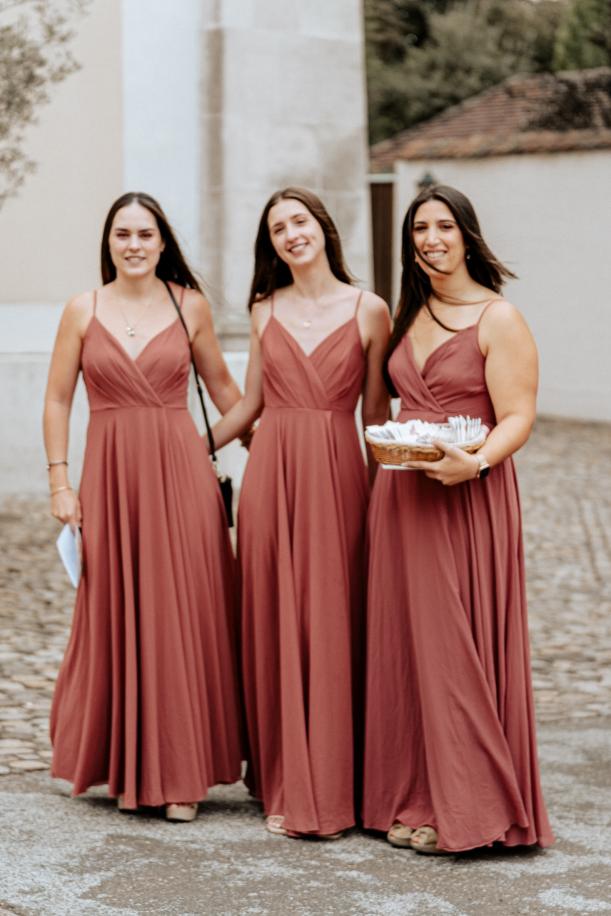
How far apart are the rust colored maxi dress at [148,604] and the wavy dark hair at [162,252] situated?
23 centimetres

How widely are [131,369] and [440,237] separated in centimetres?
111

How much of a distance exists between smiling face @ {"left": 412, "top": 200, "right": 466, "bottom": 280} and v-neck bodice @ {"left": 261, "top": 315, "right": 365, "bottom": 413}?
1.33 feet

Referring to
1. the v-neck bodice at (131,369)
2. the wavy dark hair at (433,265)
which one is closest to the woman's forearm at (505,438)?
Result: the wavy dark hair at (433,265)

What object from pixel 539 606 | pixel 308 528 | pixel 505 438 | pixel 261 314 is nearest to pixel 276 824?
pixel 308 528

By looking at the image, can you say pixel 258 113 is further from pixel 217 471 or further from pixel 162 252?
pixel 217 471

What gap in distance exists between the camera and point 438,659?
472 cm

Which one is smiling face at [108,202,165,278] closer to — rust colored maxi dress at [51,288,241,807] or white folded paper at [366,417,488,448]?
rust colored maxi dress at [51,288,241,807]

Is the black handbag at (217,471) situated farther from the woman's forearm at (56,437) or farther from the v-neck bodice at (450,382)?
the v-neck bodice at (450,382)

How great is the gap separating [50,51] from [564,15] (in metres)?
23.5

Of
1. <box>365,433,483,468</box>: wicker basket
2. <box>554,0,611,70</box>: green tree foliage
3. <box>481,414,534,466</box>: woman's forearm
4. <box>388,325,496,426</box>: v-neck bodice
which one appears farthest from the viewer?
<box>554,0,611,70</box>: green tree foliage

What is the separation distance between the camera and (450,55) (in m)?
36.2

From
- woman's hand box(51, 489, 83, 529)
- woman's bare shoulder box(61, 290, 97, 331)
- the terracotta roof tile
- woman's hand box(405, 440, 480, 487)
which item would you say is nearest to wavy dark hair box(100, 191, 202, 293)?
woman's bare shoulder box(61, 290, 97, 331)

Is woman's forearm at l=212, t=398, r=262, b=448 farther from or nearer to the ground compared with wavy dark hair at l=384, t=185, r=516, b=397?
nearer to the ground

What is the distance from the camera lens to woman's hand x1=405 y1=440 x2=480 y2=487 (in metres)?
4.47
